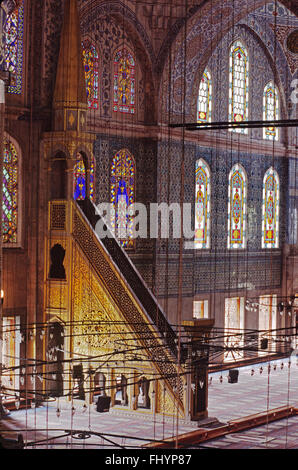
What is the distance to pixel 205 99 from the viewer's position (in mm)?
16219

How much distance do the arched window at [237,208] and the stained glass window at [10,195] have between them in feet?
17.5

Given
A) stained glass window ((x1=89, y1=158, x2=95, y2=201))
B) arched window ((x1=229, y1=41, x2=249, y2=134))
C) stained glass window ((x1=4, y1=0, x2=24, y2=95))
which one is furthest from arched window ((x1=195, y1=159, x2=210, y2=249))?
stained glass window ((x1=4, y1=0, x2=24, y2=95))

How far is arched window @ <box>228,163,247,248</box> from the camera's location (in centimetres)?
1698

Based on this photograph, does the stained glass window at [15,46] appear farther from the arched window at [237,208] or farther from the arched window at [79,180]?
the arched window at [237,208]

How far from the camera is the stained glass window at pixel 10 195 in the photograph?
495 inches

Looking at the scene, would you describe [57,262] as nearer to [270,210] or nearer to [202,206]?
[202,206]

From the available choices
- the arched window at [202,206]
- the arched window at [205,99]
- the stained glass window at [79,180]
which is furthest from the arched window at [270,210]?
the stained glass window at [79,180]

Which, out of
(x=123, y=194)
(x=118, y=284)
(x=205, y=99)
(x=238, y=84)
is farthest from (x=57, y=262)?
(x=238, y=84)

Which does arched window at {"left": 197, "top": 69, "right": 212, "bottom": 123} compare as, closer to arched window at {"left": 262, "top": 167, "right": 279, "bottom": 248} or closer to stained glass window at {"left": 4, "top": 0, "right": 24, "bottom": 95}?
arched window at {"left": 262, "top": 167, "right": 279, "bottom": 248}

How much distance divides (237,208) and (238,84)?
7.44 feet


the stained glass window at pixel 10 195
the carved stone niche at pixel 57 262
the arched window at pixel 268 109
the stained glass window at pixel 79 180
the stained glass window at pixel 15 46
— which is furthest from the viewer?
the arched window at pixel 268 109

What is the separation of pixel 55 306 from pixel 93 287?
63 cm
